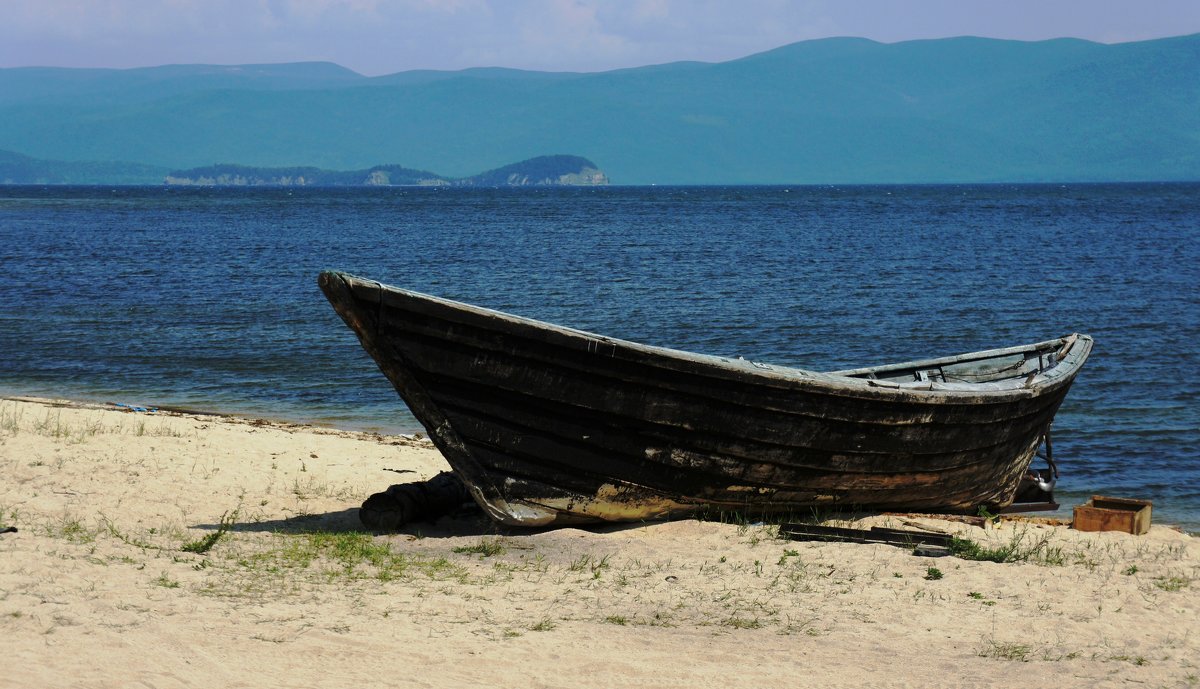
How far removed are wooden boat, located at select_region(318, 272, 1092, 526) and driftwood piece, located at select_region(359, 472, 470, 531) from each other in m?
0.77

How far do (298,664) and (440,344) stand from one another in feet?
10.1

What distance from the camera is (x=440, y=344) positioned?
28.8 ft

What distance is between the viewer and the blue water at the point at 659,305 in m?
19.2

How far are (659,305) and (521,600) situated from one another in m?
25.4

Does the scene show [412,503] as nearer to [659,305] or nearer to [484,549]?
[484,549]

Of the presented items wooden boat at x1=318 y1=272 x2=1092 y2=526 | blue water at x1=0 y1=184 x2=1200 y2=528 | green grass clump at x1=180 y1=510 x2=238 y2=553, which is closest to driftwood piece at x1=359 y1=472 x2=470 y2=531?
wooden boat at x1=318 y1=272 x2=1092 y2=526

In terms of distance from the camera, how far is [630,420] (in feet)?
30.2

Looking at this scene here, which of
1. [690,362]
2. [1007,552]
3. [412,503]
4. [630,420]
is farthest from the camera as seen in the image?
[412,503]

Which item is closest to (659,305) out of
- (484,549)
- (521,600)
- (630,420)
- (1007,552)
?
(1007,552)

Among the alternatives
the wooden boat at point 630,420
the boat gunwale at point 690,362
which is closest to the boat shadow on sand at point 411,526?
the wooden boat at point 630,420

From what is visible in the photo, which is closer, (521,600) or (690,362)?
(521,600)

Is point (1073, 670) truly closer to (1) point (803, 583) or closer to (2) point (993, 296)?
(1) point (803, 583)

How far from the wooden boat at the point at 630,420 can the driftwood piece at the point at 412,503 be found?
2.52ft

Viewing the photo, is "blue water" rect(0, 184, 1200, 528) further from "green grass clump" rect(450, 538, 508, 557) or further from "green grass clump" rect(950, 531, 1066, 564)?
"green grass clump" rect(450, 538, 508, 557)
